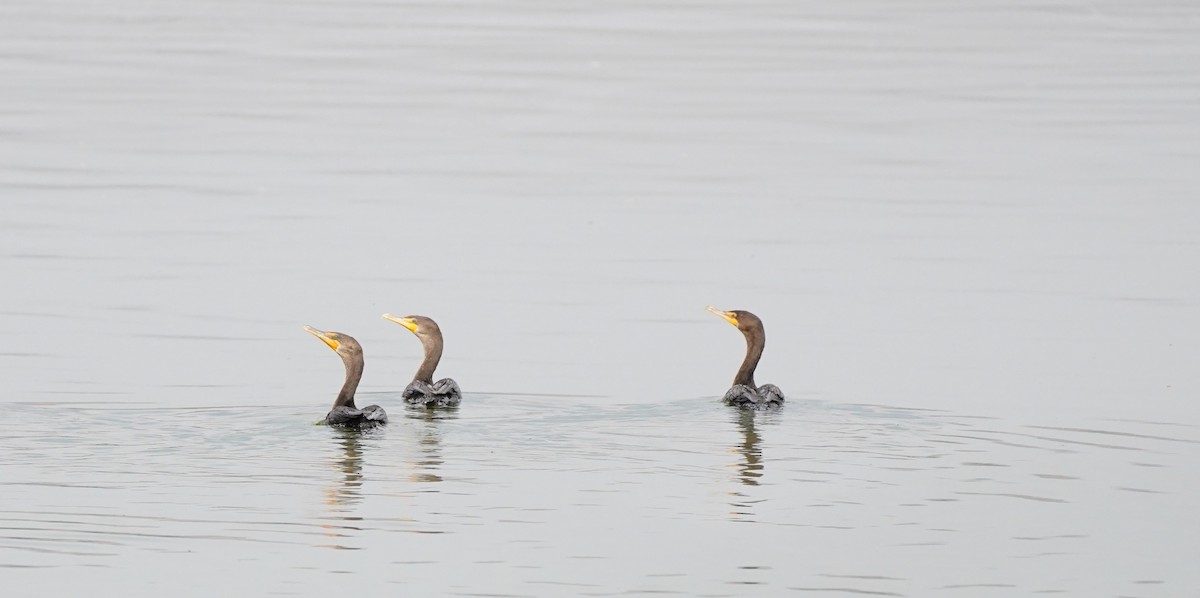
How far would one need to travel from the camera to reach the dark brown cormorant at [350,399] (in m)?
14.0

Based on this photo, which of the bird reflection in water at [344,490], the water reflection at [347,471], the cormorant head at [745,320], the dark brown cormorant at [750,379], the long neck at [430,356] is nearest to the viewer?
the bird reflection in water at [344,490]

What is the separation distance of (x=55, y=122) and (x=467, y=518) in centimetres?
1843

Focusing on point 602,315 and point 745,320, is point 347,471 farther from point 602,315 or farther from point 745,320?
point 602,315

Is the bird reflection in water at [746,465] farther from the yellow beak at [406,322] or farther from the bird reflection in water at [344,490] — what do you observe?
the yellow beak at [406,322]

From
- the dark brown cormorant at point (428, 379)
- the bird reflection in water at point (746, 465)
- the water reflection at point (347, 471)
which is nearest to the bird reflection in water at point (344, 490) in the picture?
the water reflection at point (347, 471)

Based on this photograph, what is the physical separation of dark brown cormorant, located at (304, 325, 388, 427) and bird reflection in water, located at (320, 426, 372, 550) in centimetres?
7

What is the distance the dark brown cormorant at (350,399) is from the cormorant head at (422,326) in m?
0.89

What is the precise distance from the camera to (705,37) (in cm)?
4006

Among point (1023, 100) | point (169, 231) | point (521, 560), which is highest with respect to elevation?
point (1023, 100)

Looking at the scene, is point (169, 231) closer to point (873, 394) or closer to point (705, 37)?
point (873, 394)

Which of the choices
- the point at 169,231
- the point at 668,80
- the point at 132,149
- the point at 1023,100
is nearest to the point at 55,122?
the point at 132,149

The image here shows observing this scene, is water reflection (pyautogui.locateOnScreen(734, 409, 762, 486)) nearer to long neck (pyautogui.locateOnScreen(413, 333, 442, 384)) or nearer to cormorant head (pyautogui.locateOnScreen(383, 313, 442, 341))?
long neck (pyautogui.locateOnScreen(413, 333, 442, 384))

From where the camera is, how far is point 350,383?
1463cm

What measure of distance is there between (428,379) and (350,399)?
4.21 feet
